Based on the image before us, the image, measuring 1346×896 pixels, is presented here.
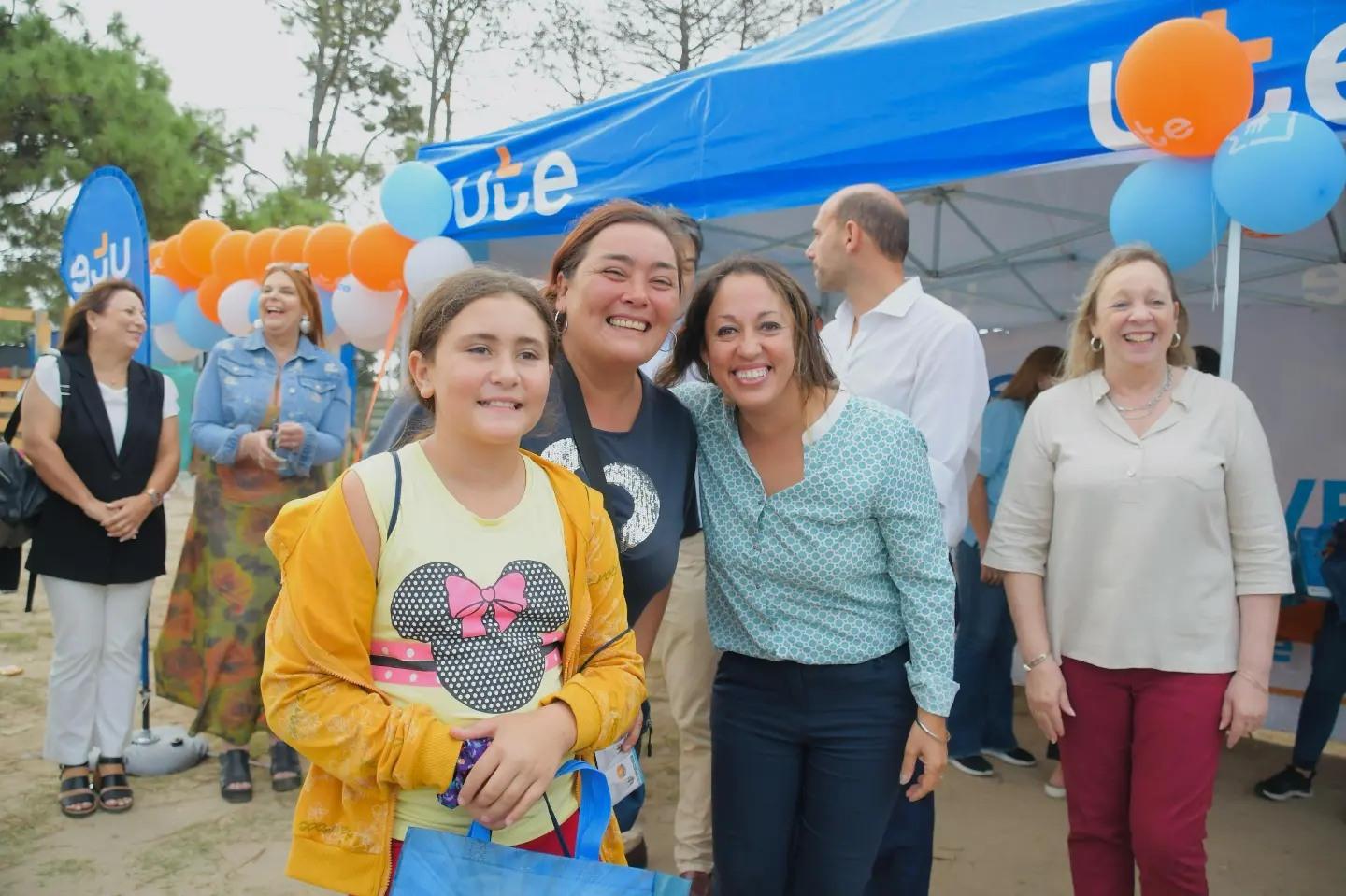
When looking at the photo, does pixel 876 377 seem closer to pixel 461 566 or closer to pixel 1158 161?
pixel 1158 161

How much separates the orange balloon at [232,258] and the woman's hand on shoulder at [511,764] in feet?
20.1

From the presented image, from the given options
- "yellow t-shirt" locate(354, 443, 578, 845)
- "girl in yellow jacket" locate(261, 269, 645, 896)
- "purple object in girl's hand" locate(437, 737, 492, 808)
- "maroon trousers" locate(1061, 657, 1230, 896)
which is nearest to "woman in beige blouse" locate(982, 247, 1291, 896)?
"maroon trousers" locate(1061, 657, 1230, 896)

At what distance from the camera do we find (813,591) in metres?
1.79

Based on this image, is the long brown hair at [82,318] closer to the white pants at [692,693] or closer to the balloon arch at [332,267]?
the balloon arch at [332,267]

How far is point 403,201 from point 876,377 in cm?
307

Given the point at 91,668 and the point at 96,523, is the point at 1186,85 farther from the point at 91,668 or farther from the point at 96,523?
the point at 91,668

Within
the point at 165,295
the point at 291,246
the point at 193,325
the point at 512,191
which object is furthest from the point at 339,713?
the point at 165,295

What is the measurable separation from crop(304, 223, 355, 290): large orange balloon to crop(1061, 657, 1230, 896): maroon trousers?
5.04 metres

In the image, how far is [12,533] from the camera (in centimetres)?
312

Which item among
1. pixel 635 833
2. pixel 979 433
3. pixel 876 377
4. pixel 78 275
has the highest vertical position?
pixel 78 275

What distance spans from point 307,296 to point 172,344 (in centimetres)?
501

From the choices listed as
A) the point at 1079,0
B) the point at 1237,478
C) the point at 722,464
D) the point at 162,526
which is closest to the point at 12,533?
the point at 162,526

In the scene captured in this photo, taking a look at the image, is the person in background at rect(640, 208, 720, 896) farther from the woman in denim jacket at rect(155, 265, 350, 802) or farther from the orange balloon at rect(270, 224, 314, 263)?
the orange balloon at rect(270, 224, 314, 263)

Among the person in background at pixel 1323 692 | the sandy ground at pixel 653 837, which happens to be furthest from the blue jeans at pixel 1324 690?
the sandy ground at pixel 653 837
